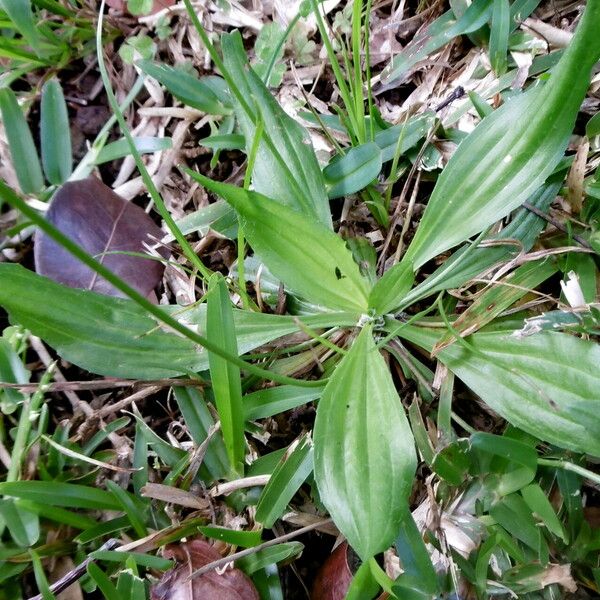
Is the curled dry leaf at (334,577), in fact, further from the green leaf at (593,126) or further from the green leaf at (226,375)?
the green leaf at (593,126)

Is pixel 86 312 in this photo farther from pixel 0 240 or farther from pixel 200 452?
pixel 0 240

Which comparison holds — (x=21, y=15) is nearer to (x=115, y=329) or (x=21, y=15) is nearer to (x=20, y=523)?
(x=115, y=329)

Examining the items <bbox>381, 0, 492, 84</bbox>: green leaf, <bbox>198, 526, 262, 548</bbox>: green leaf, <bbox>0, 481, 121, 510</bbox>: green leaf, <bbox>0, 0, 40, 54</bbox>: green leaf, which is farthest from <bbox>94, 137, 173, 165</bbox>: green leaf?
<bbox>198, 526, 262, 548</bbox>: green leaf

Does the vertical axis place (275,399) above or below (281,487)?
above

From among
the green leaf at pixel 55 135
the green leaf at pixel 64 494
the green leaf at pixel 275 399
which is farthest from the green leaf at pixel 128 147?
the green leaf at pixel 64 494

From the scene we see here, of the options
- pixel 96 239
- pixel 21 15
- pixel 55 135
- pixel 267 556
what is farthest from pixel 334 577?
pixel 21 15

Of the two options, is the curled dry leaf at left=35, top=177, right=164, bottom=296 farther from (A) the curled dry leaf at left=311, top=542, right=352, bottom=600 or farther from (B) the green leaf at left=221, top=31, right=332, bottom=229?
(A) the curled dry leaf at left=311, top=542, right=352, bottom=600
